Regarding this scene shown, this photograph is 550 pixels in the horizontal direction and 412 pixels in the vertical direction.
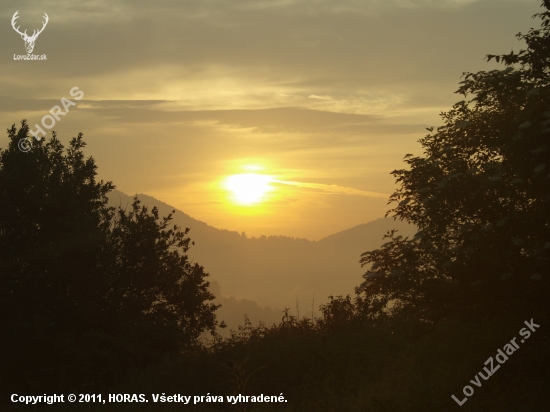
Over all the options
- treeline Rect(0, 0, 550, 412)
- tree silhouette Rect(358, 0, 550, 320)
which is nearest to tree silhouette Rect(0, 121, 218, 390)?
treeline Rect(0, 0, 550, 412)

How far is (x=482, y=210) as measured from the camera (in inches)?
424

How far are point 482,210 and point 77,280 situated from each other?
54.2 feet

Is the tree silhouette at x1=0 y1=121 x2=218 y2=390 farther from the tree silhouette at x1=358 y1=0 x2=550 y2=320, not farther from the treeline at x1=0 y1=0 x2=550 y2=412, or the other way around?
the tree silhouette at x1=358 y1=0 x2=550 y2=320

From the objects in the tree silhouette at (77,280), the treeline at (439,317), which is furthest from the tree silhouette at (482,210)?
the tree silhouette at (77,280)

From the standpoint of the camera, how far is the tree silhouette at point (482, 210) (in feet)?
32.5

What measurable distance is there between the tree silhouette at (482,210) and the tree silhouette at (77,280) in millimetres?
11042

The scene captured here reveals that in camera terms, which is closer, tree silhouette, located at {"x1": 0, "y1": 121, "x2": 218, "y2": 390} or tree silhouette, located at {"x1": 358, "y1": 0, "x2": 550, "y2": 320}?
tree silhouette, located at {"x1": 358, "y1": 0, "x2": 550, "y2": 320}

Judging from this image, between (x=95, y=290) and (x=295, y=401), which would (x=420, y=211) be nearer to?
(x=295, y=401)

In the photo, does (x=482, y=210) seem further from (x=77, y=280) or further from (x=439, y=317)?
(x=77, y=280)

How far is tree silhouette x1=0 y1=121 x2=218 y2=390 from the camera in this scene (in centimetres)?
1820

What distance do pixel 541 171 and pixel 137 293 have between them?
18768 millimetres

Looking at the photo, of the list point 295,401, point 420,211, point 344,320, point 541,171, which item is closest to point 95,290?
point 344,320

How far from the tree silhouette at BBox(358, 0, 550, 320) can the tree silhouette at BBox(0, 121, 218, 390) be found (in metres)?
11.0

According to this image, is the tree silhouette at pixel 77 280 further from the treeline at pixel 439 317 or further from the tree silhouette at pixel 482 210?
the tree silhouette at pixel 482 210
